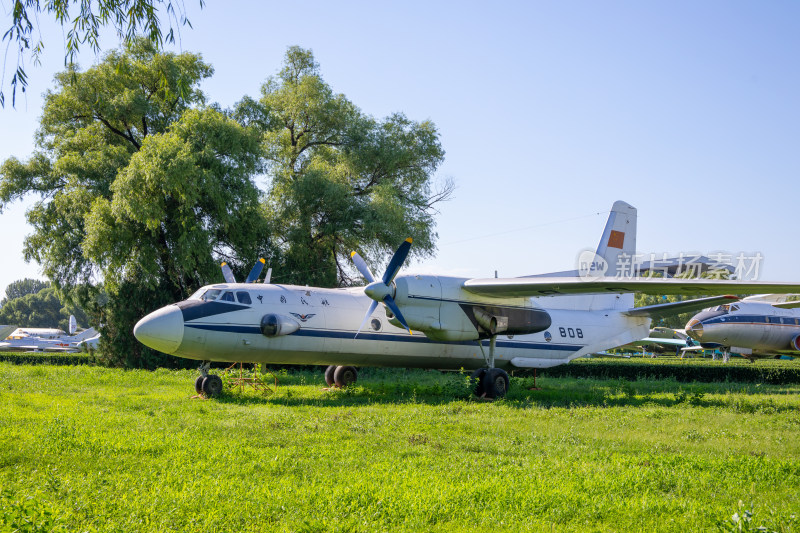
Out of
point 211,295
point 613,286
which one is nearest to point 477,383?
point 613,286

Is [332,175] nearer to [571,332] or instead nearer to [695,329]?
[571,332]

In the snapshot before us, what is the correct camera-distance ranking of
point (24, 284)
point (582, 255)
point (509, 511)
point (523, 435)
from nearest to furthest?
point (509, 511), point (523, 435), point (582, 255), point (24, 284)

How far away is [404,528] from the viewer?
556 centimetres

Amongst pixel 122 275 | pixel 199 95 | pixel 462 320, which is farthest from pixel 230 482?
pixel 199 95

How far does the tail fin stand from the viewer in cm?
2175

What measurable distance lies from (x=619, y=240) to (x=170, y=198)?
17657 millimetres

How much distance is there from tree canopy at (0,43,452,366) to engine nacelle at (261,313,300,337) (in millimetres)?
10062

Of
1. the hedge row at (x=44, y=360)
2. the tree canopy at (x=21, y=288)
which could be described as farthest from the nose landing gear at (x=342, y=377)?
the tree canopy at (x=21, y=288)

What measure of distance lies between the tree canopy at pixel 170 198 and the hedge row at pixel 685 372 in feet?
30.5

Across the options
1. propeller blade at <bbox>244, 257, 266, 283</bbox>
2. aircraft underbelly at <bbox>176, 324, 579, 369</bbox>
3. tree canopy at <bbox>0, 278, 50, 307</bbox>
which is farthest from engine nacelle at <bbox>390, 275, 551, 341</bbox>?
tree canopy at <bbox>0, 278, 50, 307</bbox>

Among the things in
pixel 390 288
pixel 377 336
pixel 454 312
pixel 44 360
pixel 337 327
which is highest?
pixel 390 288

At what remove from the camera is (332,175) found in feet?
97.9

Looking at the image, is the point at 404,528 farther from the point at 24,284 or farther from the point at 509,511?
the point at 24,284

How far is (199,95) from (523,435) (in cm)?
2521
